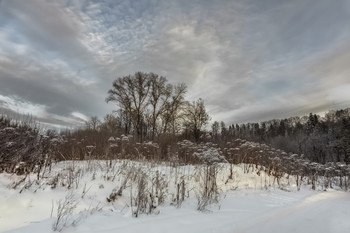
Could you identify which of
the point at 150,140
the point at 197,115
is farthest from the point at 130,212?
the point at 197,115

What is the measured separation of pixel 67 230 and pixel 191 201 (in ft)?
10.9

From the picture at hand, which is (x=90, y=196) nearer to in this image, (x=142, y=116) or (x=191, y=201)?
(x=191, y=201)

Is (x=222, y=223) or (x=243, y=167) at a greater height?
(x=243, y=167)

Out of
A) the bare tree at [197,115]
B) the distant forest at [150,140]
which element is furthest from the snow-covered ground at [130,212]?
the bare tree at [197,115]

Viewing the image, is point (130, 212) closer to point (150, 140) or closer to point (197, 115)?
point (150, 140)

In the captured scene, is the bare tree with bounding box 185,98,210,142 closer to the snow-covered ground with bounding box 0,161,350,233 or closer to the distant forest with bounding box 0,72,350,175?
the distant forest with bounding box 0,72,350,175

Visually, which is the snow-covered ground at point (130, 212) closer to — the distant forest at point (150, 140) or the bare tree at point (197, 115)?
the distant forest at point (150, 140)

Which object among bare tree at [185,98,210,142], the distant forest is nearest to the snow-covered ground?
the distant forest

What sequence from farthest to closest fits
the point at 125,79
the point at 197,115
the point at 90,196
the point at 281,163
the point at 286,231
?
the point at 197,115 → the point at 125,79 → the point at 281,163 → the point at 90,196 → the point at 286,231

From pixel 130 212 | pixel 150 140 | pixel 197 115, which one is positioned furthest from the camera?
pixel 197 115

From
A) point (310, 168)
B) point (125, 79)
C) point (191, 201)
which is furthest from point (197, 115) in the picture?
point (191, 201)

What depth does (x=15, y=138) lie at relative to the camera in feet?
23.5

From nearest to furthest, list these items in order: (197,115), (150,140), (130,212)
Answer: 1. (130,212)
2. (150,140)
3. (197,115)

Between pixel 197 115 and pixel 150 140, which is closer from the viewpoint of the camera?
pixel 150 140
